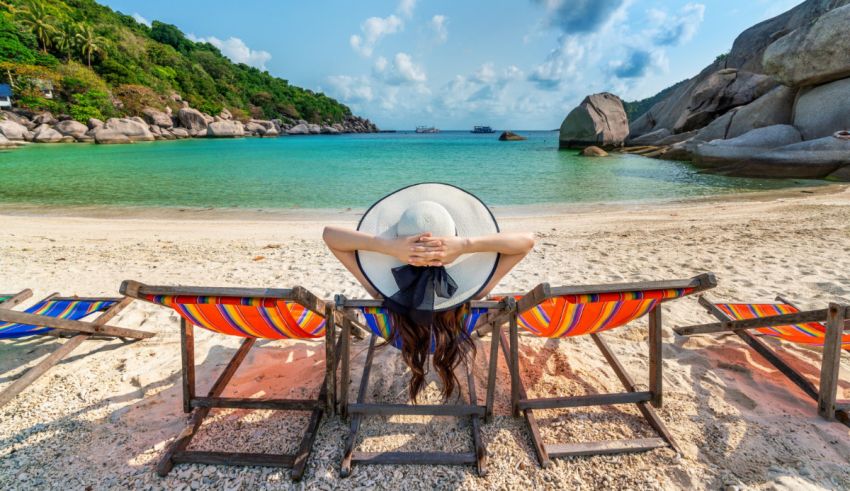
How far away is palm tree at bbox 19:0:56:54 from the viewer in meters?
45.3

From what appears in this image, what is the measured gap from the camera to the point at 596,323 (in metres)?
2.17

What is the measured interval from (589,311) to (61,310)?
3.79 m

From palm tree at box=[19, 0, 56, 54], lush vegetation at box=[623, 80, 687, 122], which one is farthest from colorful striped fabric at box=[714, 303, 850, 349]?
lush vegetation at box=[623, 80, 687, 122]

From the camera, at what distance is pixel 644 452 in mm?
2047

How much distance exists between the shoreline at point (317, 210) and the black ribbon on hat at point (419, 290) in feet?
27.3

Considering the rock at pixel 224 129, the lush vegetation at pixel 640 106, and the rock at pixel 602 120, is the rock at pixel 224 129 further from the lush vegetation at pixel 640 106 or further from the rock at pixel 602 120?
the lush vegetation at pixel 640 106

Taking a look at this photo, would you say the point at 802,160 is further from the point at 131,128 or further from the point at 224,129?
the point at 224,129

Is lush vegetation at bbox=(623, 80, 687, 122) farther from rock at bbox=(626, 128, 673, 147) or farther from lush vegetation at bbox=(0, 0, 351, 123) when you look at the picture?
lush vegetation at bbox=(0, 0, 351, 123)

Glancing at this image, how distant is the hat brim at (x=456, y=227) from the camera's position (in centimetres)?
191

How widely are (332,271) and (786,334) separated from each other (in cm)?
440

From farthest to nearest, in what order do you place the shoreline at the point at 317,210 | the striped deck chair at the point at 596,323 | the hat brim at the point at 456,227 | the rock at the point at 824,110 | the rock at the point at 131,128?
the rock at the point at 131,128, the rock at the point at 824,110, the shoreline at the point at 317,210, the hat brim at the point at 456,227, the striped deck chair at the point at 596,323

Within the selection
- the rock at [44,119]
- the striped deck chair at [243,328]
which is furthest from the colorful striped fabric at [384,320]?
the rock at [44,119]

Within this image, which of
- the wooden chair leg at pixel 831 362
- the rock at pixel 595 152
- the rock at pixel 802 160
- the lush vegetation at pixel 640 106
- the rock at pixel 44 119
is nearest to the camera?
the wooden chair leg at pixel 831 362

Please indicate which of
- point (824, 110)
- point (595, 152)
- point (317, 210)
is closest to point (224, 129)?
point (595, 152)
